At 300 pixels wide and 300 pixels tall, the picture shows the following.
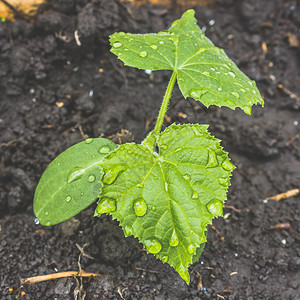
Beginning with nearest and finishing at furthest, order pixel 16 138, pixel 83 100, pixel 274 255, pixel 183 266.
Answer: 1. pixel 183 266
2. pixel 274 255
3. pixel 16 138
4. pixel 83 100

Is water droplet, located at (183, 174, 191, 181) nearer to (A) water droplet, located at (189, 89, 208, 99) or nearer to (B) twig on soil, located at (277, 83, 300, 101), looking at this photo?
(A) water droplet, located at (189, 89, 208, 99)

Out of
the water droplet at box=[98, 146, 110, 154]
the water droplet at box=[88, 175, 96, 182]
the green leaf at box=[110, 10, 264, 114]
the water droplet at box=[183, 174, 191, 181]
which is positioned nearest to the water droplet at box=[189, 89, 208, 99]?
the green leaf at box=[110, 10, 264, 114]

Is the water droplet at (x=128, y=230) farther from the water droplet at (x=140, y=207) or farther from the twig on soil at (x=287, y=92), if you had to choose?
the twig on soil at (x=287, y=92)

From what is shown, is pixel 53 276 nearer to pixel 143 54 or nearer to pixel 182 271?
pixel 182 271

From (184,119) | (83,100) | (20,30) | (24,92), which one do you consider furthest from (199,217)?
(20,30)

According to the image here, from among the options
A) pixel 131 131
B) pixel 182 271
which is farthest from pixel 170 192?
pixel 131 131

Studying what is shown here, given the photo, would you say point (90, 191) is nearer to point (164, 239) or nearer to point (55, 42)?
point (164, 239)
